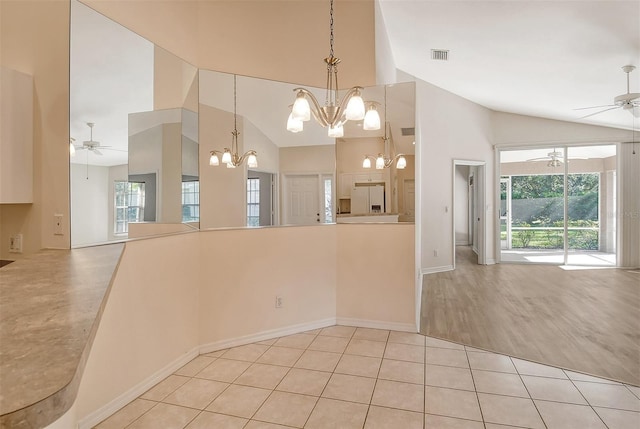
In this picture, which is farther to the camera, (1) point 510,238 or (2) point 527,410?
(1) point 510,238

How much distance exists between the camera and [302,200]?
338 cm

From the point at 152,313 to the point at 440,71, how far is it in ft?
17.5

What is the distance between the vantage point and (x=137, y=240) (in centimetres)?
236

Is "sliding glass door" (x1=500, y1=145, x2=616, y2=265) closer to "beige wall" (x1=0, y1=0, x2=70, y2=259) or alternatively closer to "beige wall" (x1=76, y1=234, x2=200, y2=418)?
"beige wall" (x1=76, y1=234, x2=200, y2=418)

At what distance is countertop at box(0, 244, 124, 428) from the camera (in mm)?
498

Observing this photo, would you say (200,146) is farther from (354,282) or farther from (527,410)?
(527,410)

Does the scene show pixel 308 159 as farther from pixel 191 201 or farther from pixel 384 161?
pixel 191 201

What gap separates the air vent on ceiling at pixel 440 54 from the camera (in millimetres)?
4621

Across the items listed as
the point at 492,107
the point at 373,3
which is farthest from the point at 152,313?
the point at 492,107

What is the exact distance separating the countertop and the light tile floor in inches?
49.5

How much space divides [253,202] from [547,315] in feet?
11.7

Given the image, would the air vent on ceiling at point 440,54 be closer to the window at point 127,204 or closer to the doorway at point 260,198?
the doorway at point 260,198

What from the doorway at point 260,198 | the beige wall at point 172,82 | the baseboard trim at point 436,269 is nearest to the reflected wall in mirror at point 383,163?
the doorway at point 260,198

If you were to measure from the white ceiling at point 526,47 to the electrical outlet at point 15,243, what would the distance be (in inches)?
158
